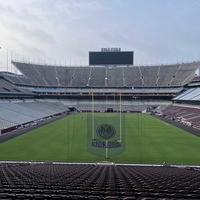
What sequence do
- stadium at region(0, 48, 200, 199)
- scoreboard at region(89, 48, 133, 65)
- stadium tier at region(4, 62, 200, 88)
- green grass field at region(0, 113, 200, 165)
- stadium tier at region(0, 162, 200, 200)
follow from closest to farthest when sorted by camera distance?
stadium tier at region(0, 162, 200, 200) → green grass field at region(0, 113, 200, 165) → stadium at region(0, 48, 200, 199) → stadium tier at region(4, 62, 200, 88) → scoreboard at region(89, 48, 133, 65)

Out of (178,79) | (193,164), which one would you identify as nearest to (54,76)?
(178,79)

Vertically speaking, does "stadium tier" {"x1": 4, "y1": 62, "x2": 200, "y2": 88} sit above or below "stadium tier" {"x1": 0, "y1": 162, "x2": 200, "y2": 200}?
above

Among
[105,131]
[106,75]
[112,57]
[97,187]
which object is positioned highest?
[112,57]

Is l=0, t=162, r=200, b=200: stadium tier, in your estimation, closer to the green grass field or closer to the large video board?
the green grass field

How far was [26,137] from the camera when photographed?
1179 inches

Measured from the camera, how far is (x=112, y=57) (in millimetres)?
85812

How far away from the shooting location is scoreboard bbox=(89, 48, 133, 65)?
85.6 metres

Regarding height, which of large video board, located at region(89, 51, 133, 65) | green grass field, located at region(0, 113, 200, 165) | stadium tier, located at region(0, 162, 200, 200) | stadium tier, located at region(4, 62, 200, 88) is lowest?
green grass field, located at region(0, 113, 200, 165)

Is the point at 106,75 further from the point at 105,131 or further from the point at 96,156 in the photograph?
the point at 96,156

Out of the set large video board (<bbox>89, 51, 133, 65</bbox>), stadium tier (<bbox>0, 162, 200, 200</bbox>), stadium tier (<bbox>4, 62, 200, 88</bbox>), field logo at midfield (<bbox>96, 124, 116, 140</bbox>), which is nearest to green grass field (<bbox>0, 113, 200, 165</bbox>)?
field logo at midfield (<bbox>96, 124, 116, 140</bbox>)

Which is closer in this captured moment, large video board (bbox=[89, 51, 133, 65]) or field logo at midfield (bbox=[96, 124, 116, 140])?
field logo at midfield (bbox=[96, 124, 116, 140])

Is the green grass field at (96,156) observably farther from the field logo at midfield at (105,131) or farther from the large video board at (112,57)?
the large video board at (112,57)

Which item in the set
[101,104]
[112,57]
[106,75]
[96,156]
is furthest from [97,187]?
[106,75]

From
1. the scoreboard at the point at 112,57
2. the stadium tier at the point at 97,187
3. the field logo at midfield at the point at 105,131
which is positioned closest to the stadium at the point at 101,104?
the scoreboard at the point at 112,57
